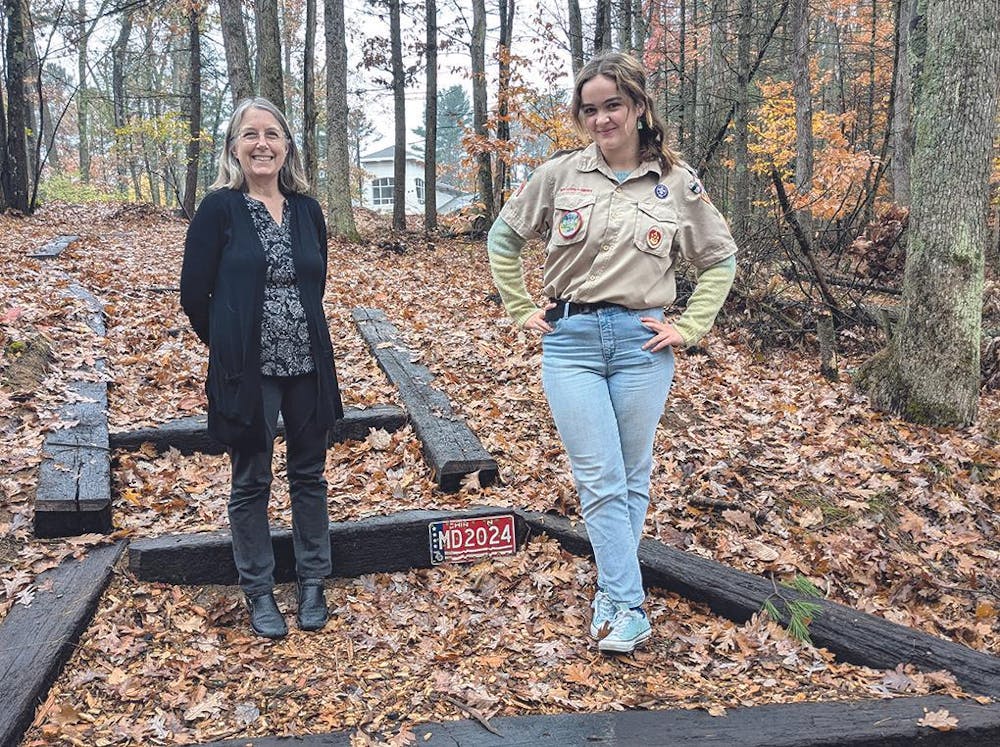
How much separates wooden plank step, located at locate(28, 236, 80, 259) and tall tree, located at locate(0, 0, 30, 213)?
190 inches

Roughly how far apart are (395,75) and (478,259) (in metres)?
7.53

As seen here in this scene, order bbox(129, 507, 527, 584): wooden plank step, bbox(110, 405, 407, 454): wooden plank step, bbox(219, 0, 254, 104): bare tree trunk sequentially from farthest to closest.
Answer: bbox(219, 0, 254, 104): bare tree trunk < bbox(110, 405, 407, 454): wooden plank step < bbox(129, 507, 527, 584): wooden plank step

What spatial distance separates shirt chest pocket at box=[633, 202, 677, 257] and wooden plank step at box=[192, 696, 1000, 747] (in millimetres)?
1799

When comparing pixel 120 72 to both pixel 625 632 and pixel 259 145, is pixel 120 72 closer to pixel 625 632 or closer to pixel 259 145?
pixel 259 145

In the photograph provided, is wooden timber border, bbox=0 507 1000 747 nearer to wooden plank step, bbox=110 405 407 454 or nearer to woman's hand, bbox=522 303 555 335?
wooden plank step, bbox=110 405 407 454

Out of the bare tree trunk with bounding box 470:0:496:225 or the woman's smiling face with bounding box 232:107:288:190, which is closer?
the woman's smiling face with bounding box 232:107:288:190

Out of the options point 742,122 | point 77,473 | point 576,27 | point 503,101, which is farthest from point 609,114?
point 576,27

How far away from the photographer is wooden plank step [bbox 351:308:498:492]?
4.30m

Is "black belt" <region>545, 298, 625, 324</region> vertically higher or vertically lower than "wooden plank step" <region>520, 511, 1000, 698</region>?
higher

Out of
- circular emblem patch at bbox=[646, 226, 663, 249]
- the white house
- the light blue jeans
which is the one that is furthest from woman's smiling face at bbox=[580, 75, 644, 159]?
the white house

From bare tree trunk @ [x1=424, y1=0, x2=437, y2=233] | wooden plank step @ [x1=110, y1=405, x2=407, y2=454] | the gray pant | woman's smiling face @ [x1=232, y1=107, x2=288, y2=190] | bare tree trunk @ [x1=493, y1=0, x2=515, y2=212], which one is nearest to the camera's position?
woman's smiling face @ [x1=232, y1=107, x2=288, y2=190]

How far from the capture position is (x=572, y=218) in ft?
9.95

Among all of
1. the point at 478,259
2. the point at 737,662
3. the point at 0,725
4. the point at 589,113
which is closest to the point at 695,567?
the point at 737,662

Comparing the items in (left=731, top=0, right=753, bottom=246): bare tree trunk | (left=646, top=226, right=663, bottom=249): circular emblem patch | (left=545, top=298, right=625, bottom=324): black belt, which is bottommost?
(left=545, top=298, right=625, bottom=324): black belt
